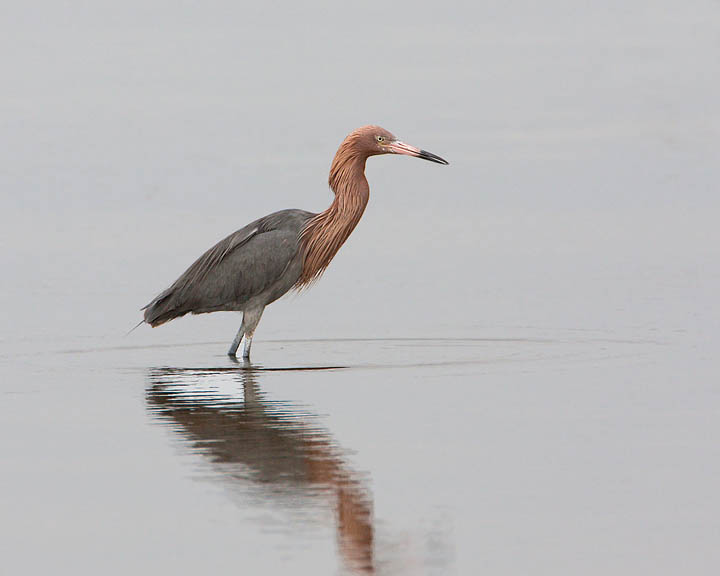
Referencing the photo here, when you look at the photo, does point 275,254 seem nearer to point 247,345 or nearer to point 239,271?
point 239,271

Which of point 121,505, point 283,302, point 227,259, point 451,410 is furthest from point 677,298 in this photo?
point 121,505

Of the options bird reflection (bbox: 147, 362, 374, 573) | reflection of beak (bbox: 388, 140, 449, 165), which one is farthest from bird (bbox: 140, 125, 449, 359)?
bird reflection (bbox: 147, 362, 374, 573)

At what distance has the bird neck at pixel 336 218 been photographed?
53.3 feet

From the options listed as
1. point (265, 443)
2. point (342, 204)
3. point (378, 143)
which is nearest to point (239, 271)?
point (342, 204)

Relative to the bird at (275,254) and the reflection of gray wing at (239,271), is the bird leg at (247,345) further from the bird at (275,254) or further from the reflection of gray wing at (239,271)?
the reflection of gray wing at (239,271)

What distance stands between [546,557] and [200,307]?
922cm

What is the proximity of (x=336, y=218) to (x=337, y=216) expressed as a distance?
1.1 inches

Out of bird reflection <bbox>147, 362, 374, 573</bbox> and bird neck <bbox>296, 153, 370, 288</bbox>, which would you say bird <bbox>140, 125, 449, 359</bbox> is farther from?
bird reflection <bbox>147, 362, 374, 573</bbox>

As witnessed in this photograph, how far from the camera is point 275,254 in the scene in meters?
16.0

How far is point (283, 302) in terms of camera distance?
816 inches

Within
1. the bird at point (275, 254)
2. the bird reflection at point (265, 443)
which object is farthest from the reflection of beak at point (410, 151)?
the bird reflection at point (265, 443)

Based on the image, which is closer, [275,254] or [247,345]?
[247,345]

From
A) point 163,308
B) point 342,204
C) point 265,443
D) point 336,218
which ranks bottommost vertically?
point 265,443

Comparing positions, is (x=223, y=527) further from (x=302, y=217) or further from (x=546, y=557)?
(x=302, y=217)
